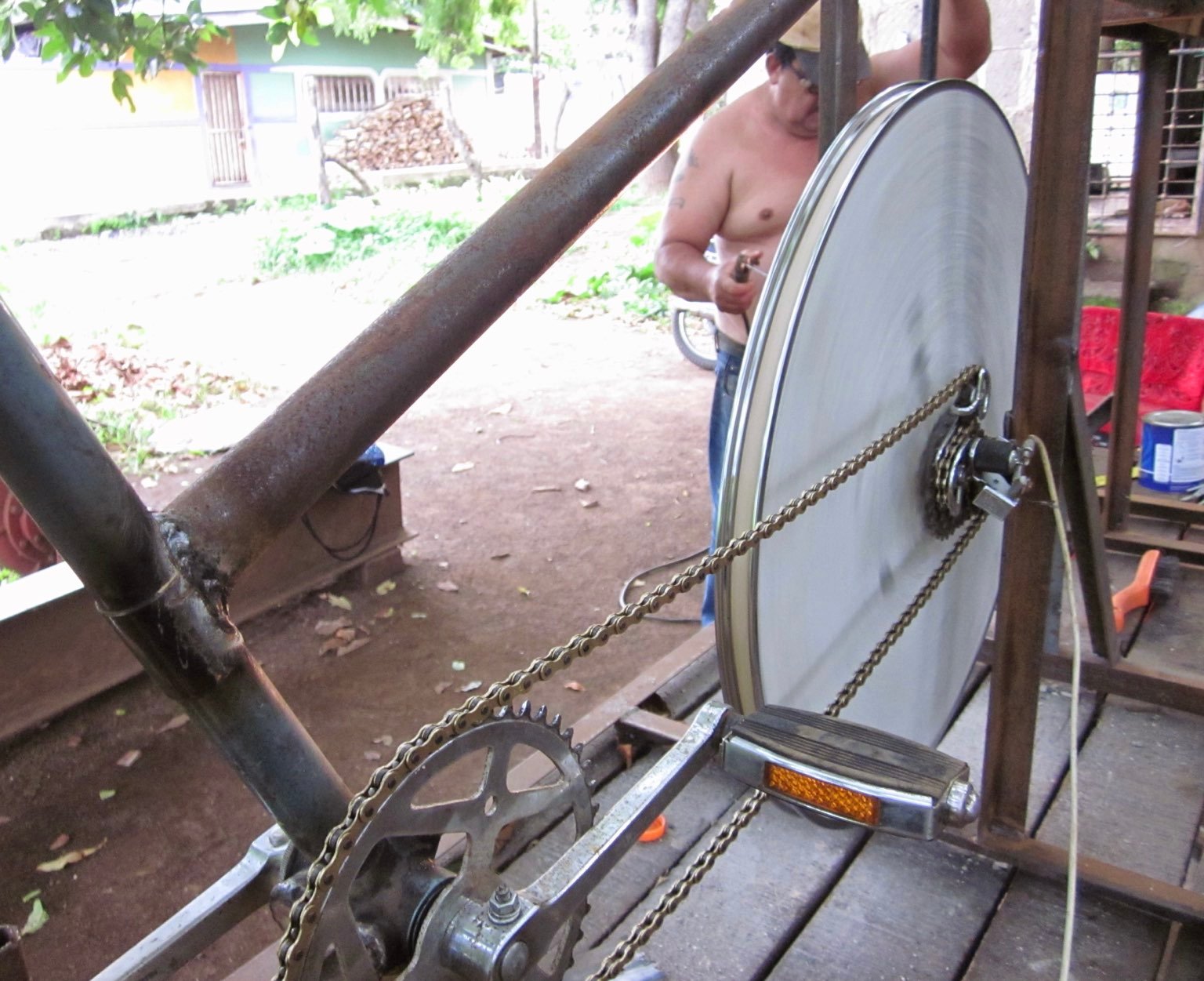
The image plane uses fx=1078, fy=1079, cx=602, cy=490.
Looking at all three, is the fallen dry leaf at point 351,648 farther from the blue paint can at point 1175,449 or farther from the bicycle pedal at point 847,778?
the bicycle pedal at point 847,778

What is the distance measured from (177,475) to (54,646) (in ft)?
7.64

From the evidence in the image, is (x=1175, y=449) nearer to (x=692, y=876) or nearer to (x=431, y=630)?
(x=431, y=630)

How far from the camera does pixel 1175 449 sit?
3719mm

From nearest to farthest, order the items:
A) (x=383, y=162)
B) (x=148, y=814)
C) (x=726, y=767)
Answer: (x=726, y=767) < (x=148, y=814) < (x=383, y=162)

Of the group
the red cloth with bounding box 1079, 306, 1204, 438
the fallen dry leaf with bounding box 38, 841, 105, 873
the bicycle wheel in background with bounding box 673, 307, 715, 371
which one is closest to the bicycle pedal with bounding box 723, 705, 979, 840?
the fallen dry leaf with bounding box 38, 841, 105, 873

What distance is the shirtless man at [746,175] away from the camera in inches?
102

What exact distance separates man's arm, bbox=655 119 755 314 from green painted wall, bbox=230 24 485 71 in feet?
47.9

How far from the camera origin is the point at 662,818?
2.16 meters

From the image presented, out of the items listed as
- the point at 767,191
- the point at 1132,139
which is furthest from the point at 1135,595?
the point at 1132,139

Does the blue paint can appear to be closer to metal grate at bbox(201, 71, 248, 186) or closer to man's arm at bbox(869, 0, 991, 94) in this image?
man's arm at bbox(869, 0, 991, 94)

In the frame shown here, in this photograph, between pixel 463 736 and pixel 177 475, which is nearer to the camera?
pixel 463 736

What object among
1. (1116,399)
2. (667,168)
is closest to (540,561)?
(1116,399)

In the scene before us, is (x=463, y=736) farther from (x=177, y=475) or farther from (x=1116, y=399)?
(x=177, y=475)

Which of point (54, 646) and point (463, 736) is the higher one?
point (463, 736)
